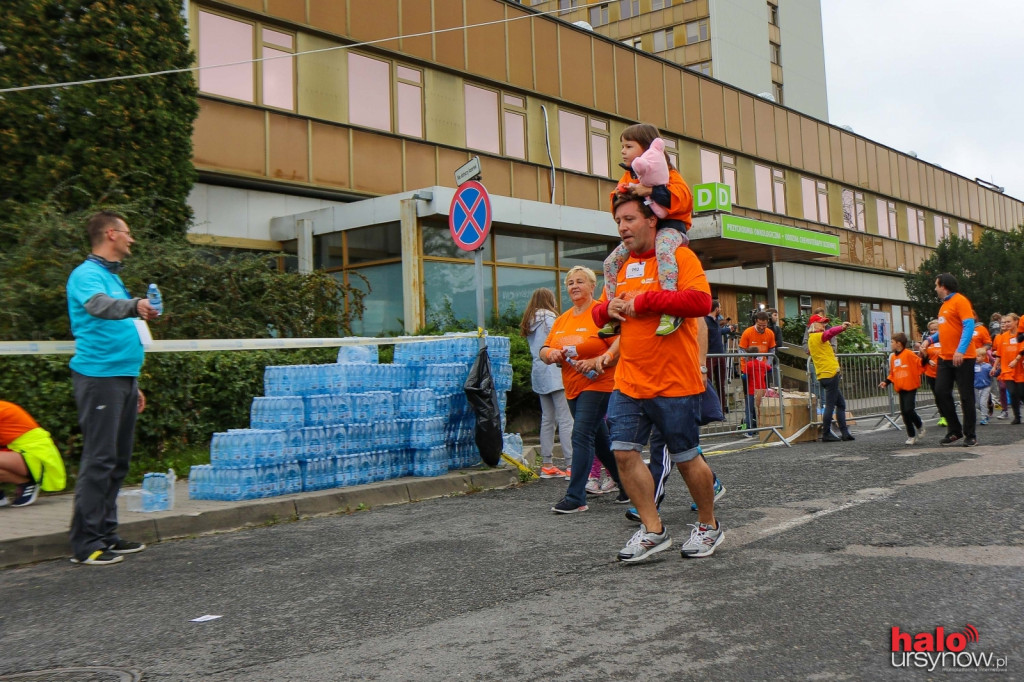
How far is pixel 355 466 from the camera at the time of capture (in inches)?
327

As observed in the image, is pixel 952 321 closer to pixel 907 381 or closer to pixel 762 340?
pixel 907 381

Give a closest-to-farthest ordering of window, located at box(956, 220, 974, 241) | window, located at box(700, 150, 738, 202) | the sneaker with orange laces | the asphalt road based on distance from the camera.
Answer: the asphalt road < the sneaker with orange laces < window, located at box(700, 150, 738, 202) < window, located at box(956, 220, 974, 241)

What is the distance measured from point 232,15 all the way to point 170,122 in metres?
4.96

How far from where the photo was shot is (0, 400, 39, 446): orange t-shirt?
759 centimetres

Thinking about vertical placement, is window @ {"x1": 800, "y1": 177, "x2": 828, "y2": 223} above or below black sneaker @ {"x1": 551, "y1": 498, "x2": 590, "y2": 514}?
above

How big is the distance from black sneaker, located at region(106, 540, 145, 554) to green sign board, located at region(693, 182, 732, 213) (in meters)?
19.4

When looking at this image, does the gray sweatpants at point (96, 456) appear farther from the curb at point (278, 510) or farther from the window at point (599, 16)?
the window at point (599, 16)

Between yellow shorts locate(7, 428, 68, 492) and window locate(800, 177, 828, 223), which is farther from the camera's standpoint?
window locate(800, 177, 828, 223)

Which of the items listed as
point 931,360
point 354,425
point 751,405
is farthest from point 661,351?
point 931,360

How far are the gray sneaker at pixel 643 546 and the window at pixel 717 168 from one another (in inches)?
995

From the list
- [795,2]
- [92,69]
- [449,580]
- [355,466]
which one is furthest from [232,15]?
[795,2]

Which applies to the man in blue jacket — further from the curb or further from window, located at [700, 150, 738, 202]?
window, located at [700, 150, 738, 202]

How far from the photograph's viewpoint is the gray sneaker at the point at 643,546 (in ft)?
16.0

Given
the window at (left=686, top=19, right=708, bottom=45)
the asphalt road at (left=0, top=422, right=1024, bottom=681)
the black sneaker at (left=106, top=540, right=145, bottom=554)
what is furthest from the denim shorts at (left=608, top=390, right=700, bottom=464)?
the window at (left=686, top=19, right=708, bottom=45)
